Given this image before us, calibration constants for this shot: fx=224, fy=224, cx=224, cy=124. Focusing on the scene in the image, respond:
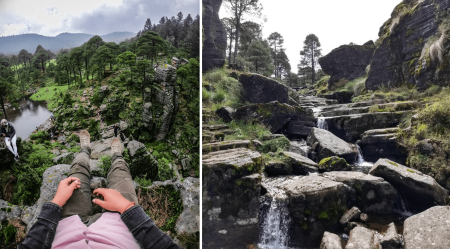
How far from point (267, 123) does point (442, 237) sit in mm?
2219

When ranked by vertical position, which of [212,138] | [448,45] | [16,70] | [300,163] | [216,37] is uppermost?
[216,37]

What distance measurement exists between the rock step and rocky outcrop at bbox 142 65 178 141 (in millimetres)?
1134

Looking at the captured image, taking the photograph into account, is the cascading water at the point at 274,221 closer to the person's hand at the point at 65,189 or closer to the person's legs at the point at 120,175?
the person's legs at the point at 120,175

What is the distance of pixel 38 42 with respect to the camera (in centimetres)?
160

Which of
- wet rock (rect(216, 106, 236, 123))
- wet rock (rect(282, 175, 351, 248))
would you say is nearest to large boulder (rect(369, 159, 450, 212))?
wet rock (rect(282, 175, 351, 248))

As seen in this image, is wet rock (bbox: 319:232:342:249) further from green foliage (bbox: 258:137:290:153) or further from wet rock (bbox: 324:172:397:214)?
green foliage (bbox: 258:137:290:153)

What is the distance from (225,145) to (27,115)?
205cm

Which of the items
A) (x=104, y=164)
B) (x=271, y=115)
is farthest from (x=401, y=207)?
(x=104, y=164)

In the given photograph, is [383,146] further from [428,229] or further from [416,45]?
[416,45]

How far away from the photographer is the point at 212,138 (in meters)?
3.08

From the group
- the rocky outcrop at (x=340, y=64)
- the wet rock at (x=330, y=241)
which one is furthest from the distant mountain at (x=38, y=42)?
the rocky outcrop at (x=340, y=64)

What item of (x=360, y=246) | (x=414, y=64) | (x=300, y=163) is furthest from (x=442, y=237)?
(x=414, y=64)

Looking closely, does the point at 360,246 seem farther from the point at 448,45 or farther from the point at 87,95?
the point at 87,95

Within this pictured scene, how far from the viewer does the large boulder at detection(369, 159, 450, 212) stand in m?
2.23
